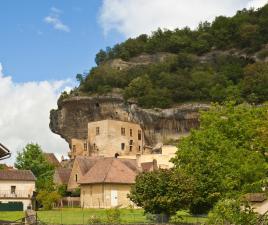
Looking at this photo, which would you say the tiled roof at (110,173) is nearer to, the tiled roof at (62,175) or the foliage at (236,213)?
the tiled roof at (62,175)

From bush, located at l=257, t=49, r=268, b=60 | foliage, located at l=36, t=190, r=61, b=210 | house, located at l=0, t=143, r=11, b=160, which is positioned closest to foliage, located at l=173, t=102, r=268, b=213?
house, located at l=0, t=143, r=11, b=160

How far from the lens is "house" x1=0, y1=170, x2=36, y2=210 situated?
240 feet

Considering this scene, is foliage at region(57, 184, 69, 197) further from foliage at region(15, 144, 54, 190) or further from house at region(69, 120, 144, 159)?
house at region(69, 120, 144, 159)

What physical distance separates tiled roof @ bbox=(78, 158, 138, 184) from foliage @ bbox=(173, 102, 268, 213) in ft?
67.4

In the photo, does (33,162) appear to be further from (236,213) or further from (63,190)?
(236,213)

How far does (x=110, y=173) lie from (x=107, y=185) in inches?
63.0

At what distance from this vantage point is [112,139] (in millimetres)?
109000

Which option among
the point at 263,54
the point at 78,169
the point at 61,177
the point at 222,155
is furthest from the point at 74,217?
the point at 263,54

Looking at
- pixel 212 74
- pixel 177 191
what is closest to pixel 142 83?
pixel 212 74

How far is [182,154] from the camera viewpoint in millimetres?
44281

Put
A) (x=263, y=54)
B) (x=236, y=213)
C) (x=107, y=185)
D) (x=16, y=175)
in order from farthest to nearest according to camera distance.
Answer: (x=263, y=54)
(x=16, y=175)
(x=107, y=185)
(x=236, y=213)

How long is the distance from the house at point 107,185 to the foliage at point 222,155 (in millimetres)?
20335

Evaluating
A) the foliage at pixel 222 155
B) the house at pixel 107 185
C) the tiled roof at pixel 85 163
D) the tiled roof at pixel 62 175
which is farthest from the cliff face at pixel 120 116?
the foliage at pixel 222 155

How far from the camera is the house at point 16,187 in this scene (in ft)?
240
